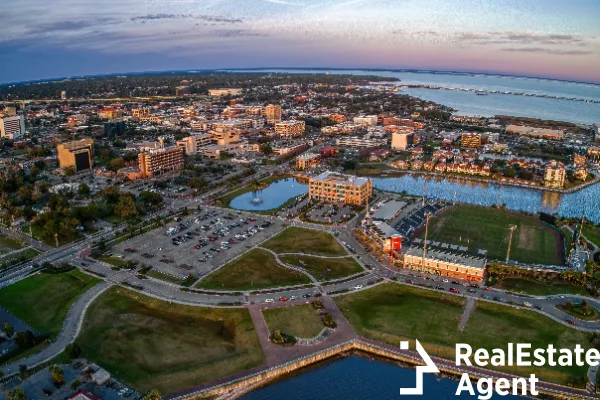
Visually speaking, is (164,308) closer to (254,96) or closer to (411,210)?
(411,210)

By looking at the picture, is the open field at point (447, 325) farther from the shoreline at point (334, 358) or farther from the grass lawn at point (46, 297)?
the grass lawn at point (46, 297)

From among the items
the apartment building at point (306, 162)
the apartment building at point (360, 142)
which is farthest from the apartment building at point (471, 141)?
the apartment building at point (306, 162)

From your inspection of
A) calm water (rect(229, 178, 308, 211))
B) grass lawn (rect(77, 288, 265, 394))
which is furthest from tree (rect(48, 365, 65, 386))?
calm water (rect(229, 178, 308, 211))

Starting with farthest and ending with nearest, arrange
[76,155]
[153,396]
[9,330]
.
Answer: [76,155]
[9,330]
[153,396]

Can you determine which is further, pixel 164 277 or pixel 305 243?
pixel 305 243

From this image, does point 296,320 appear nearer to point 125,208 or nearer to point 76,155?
point 125,208

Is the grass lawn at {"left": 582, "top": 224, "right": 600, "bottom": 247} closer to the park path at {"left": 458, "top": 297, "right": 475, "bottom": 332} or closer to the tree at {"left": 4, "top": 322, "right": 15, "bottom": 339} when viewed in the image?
the park path at {"left": 458, "top": 297, "right": 475, "bottom": 332}

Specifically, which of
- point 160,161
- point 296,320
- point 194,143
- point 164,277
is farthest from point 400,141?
point 296,320
